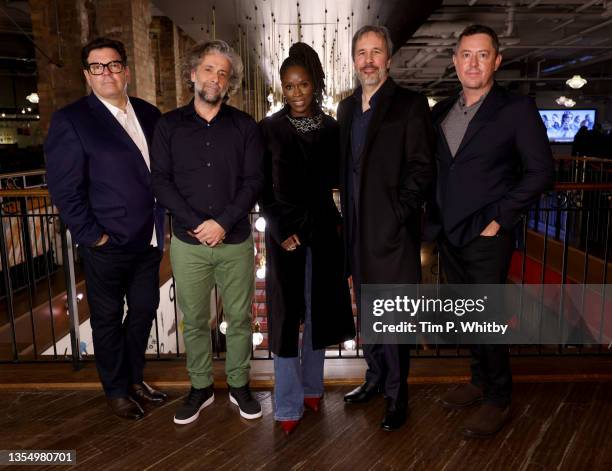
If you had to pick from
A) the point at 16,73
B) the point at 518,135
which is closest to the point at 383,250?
the point at 518,135

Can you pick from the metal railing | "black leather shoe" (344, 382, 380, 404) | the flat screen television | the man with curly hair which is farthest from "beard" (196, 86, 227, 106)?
the flat screen television

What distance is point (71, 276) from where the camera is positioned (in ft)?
10.9

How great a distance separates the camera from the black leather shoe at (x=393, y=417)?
102 inches

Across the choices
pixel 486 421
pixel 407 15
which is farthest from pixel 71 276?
pixel 407 15

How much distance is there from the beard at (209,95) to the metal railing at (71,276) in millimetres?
1432

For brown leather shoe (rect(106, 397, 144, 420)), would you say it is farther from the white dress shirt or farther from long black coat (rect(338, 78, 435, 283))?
long black coat (rect(338, 78, 435, 283))

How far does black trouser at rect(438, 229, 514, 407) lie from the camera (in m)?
2.43

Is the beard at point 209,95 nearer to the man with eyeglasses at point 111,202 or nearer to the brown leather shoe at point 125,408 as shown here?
the man with eyeglasses at point 111,202

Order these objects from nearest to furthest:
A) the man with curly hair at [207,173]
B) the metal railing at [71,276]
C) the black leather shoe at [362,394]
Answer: the man with curly hair at [207,173]
the black leather shoe at [362,394]
the metal railing at [71,276]

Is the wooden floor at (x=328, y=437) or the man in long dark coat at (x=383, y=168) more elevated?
the man in long dark coat at (x=383, y=168)

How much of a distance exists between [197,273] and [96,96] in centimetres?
99

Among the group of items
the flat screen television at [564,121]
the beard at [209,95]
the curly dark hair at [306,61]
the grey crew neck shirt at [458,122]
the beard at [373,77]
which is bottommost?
the grey crew neck shirt at [458,122]

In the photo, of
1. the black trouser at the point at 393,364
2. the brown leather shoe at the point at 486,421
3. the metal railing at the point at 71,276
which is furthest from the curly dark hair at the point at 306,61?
the brown leather shoe at the point at 486,421

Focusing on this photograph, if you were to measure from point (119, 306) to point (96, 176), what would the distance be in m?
0.69
